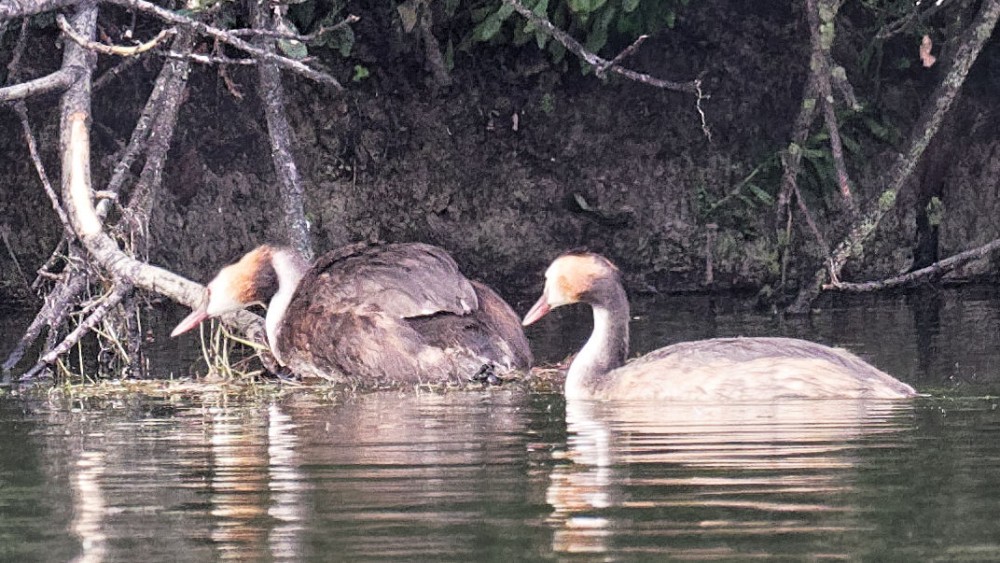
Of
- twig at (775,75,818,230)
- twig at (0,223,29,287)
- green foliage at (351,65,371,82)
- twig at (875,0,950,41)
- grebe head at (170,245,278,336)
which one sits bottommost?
grebe head at (170,245,278,336)

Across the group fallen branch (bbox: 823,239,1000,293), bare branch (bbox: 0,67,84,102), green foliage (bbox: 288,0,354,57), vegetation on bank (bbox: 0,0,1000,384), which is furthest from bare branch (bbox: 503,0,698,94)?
bare branch (bbox: 0,67,84,102)

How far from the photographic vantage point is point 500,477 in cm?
764

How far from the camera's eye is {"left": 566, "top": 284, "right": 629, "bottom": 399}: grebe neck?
1110cm

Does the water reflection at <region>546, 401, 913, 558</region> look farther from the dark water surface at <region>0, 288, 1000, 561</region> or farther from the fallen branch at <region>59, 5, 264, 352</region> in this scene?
the fallen branch at <region>59, 5, 264, 352</region>

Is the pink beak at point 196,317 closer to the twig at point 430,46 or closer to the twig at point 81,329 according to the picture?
the twig at point 81,329

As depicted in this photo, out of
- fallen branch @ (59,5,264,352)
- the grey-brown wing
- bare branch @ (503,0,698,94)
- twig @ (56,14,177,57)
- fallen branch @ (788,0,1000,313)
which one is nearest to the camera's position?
twig @ (56,14,177,57)

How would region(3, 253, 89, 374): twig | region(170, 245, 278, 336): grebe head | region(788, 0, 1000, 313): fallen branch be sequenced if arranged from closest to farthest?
region(3, 253, 89, 374): twig → region(170, 245, 278, 336): grebe head → region(788, 0, 1000, 313): fallen branch

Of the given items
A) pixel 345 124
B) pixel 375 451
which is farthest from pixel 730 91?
pixel 375 451

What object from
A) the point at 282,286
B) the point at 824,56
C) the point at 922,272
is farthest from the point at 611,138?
the point at 282,286

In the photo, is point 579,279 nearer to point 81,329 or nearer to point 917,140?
point 81,329

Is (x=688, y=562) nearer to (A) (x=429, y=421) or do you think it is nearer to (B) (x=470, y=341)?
(A) (x=429, y=421)

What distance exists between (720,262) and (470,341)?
6.21 m

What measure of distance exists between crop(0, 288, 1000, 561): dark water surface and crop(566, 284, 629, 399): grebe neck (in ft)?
1.22

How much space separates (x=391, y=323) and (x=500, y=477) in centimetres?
442
